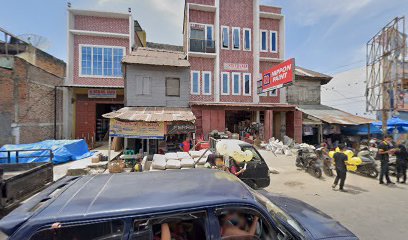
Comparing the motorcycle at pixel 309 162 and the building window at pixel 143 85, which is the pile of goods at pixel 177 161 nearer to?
the motorcycle at pixel 309 162

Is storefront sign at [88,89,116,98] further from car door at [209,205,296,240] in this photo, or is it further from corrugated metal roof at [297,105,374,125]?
car door at [209,205,296,240]

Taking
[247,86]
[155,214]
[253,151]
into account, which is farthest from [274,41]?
[155,214]

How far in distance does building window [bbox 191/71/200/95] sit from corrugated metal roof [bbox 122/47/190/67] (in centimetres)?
158

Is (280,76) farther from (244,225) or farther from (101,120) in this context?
(101,120)

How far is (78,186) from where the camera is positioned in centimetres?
246

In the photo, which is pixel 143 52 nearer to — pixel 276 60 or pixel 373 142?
pixel 276 60

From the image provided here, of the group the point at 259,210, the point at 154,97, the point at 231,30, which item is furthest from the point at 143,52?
the point at 259,210

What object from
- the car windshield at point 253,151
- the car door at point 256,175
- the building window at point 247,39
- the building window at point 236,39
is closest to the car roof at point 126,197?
the car door at point 256,175

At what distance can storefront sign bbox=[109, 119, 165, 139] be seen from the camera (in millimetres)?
9734

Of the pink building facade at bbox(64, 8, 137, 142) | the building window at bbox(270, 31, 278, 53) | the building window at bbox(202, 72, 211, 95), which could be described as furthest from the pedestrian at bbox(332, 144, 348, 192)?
the pink building facade at bbox(64, 8, 137, 142)

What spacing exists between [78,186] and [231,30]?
57.2 ft

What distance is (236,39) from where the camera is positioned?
55.3 feet

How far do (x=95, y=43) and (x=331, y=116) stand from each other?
21651 mm

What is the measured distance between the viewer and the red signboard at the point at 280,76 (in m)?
12.2
